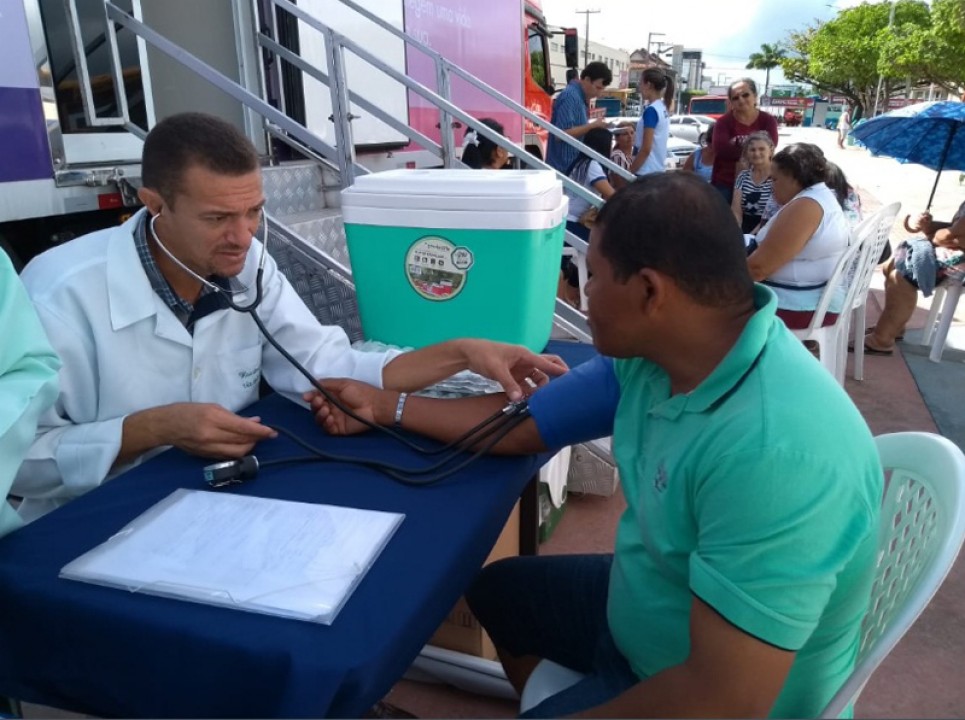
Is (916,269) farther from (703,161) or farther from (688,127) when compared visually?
(688,127)

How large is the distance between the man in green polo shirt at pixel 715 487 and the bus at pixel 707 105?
3171cm

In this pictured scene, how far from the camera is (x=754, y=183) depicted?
16.4 feet

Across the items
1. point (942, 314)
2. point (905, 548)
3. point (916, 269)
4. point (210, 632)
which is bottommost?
point (942, 314)

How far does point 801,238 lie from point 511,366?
213 centimetres

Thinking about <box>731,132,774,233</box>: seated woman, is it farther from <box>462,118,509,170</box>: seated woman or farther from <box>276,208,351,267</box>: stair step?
<box>276,208,351,267</box>: stair step

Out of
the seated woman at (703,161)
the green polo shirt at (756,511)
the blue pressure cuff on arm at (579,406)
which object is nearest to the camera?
the green polo shirt at (756,511)

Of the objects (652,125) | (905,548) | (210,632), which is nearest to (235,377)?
(210,632)

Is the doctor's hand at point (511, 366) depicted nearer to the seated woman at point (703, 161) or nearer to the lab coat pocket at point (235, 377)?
the lab coat pocket at point (235, 377)

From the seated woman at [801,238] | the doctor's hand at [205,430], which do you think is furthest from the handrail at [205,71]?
the seated woman at [801,238]

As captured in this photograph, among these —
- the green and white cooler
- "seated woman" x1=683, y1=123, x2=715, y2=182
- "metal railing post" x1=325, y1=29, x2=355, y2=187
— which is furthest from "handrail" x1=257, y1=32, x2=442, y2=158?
"seated woman" x1=683, y1=123, x2=715, y2=182

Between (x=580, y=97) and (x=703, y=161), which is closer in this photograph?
(x=580, y=97)

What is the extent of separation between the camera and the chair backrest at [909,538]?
992 mm

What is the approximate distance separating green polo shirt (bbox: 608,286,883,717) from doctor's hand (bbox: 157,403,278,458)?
693 mm

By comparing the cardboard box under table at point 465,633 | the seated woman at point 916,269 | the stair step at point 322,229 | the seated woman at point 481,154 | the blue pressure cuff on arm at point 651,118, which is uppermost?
the blue pressure cuff on arm at point 651,118
